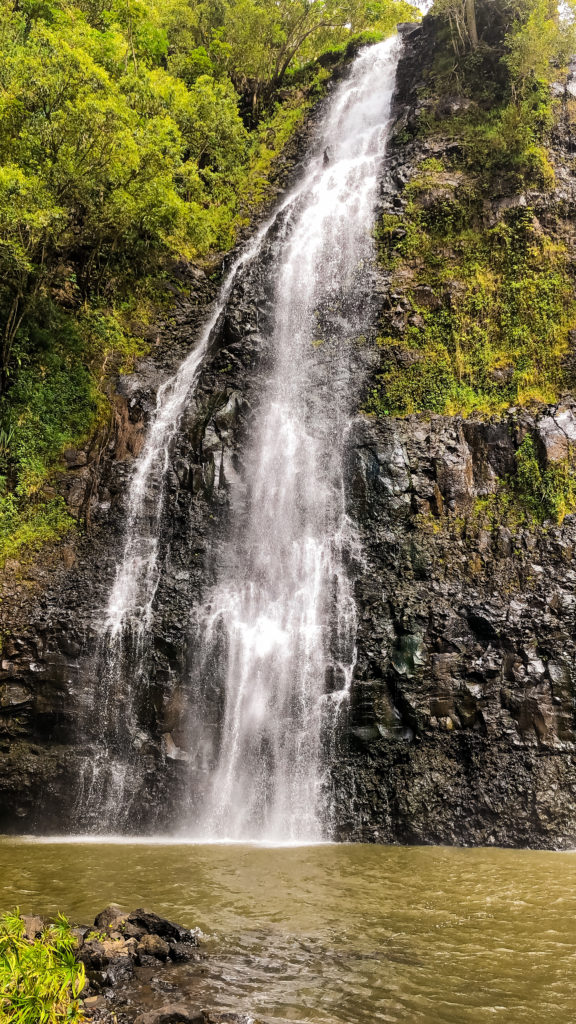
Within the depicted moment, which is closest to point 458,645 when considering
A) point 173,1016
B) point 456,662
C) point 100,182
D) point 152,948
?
point 456,662

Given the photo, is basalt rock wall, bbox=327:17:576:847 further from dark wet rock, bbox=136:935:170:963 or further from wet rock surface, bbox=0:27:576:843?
dark wet rock, bbox=136:935:170:963

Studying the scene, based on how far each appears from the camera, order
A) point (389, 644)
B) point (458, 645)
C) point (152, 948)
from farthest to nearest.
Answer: point (389, 644) < point (458, 645) < point (152, 948)

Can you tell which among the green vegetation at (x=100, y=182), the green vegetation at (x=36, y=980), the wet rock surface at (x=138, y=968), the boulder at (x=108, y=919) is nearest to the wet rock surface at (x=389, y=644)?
the green vegetation at (x=100, y=182)

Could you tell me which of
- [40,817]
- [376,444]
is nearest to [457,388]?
[376,444]

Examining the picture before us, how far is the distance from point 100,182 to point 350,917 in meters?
16.8

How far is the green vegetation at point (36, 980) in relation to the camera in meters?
3.70

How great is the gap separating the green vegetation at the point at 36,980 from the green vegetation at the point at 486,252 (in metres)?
13.2

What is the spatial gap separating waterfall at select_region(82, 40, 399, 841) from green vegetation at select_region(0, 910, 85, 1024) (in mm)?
7120

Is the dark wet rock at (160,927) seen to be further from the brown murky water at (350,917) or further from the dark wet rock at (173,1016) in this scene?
the dark wet rock at (173,1016)

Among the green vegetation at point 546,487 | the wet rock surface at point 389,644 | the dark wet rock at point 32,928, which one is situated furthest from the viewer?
the green vegetation at point 546,487

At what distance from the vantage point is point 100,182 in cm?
1561

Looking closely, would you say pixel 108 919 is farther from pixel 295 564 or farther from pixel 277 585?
pixel 295 564

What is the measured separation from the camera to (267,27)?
26.9 m

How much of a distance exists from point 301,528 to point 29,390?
8.41 metres
